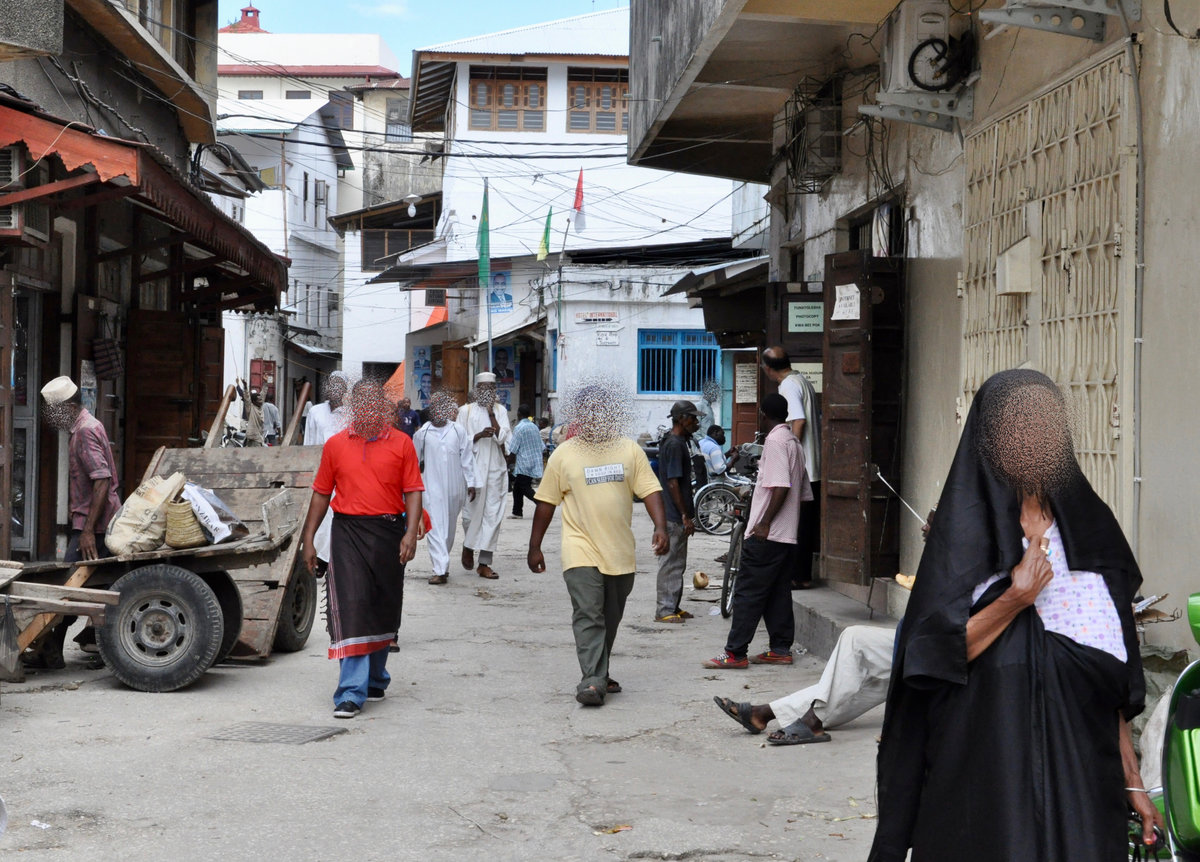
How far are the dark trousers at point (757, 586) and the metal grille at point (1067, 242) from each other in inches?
62.3

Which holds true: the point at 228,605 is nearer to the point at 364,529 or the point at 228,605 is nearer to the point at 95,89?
the point at 364,529

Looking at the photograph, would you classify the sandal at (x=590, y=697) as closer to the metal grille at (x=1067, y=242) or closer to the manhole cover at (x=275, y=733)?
the manhole cover at (x=275, y=733)

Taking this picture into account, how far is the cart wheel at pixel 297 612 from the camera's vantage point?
8.76 meters

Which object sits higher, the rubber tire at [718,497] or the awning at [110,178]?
the awning at [110,178]

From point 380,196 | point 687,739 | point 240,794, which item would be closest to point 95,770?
point 240,794

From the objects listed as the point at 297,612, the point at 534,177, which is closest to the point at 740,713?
the point at 297,612

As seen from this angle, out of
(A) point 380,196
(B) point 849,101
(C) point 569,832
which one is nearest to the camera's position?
(C) point 569,832

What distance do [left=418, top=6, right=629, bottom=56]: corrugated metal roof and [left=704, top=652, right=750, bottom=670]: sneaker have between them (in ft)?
94.2

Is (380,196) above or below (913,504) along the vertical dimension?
above

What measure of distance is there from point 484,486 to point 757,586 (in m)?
5.43

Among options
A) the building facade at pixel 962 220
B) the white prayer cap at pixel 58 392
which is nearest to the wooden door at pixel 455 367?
the building facade at pixel 962 220

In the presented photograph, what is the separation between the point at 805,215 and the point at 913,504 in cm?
407

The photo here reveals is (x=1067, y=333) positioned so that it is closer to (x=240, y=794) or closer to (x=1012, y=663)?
(x=1012, y=663)

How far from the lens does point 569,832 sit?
511 centimetres
